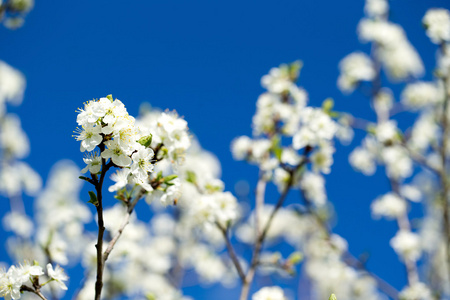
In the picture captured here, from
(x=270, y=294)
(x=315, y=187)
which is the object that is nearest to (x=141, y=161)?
(x=270, y=294)

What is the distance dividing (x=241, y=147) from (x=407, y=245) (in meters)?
2.86

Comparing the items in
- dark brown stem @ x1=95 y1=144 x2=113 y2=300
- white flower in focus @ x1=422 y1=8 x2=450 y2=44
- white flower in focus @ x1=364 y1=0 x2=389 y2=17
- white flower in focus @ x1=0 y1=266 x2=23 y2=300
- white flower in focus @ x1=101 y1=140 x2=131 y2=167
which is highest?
white flower in focus @ x1=364 y1=0 x2=389 y2=17

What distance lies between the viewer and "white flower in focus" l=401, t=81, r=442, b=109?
5910 mm

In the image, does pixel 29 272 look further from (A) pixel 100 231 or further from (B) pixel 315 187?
(B) pixel 315 187

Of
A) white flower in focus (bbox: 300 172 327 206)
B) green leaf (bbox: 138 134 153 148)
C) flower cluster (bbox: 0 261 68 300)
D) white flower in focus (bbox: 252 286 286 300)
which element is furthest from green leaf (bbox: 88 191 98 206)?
white flower in focus (bbox: 300 172 327 206)

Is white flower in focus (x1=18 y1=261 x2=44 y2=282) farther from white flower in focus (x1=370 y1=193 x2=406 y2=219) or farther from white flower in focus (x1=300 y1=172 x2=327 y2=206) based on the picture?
white flower in focus (x1=370 y1=193 x2=406 y2=219)

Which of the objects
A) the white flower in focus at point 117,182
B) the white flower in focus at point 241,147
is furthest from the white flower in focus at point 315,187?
the white flower in focus at point 117,182

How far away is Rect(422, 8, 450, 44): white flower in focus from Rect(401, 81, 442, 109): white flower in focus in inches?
68.5

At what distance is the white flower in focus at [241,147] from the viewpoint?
12.8 feet

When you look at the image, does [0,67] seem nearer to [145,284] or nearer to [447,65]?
[145,284]

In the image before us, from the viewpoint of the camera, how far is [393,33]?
6.49 m

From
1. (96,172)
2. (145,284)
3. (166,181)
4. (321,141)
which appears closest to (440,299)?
Result: (321,141)

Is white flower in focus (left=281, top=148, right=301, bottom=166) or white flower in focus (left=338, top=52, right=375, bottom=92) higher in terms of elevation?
white flower in focus (left=338, top=52, right=375, bottom=92)

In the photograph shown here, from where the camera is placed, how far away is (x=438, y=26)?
4.30 m
